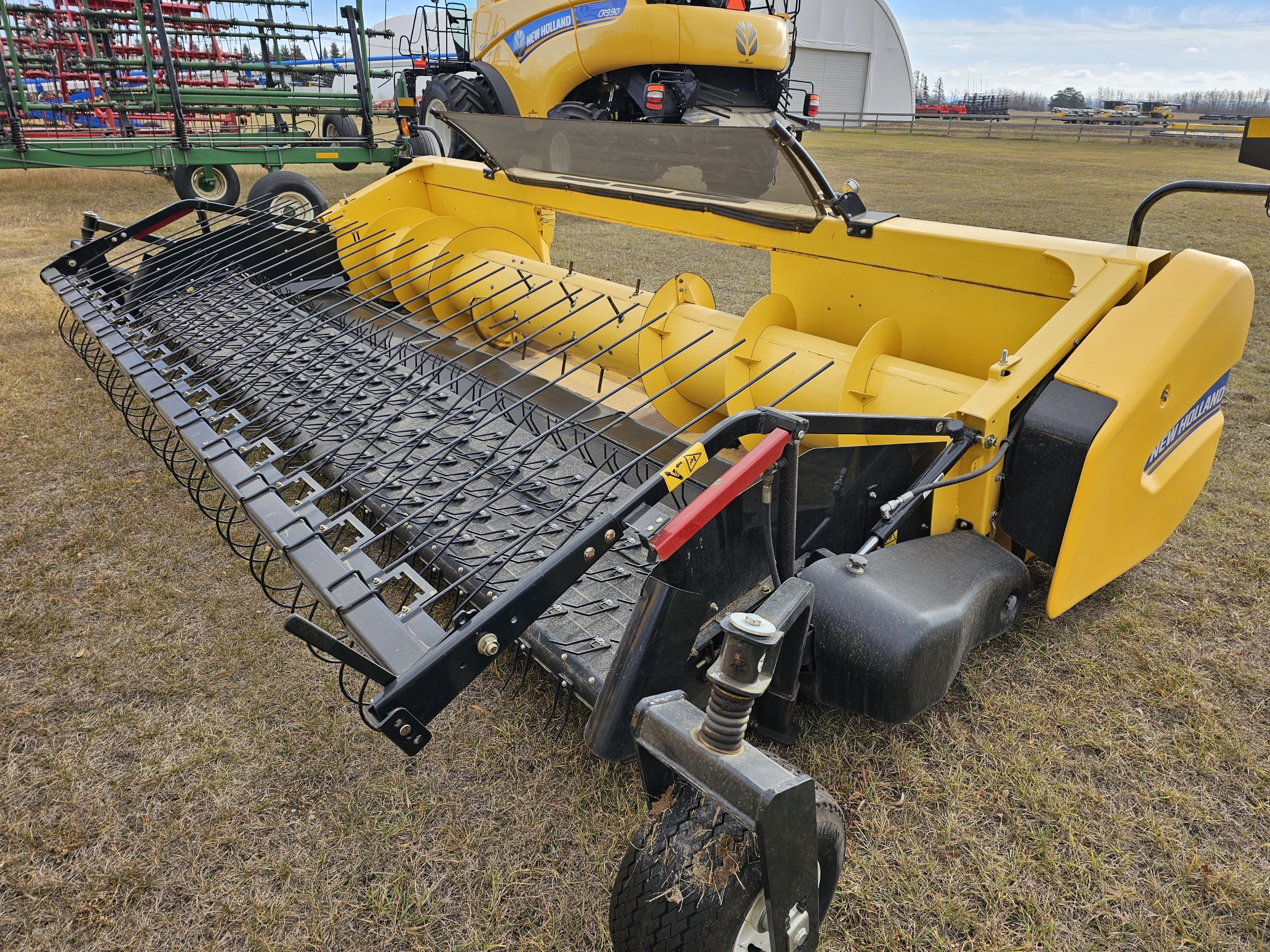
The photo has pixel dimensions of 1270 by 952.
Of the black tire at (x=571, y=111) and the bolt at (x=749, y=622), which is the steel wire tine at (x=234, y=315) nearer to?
the bolt at (x=749, y=622)

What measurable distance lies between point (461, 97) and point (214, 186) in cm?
307

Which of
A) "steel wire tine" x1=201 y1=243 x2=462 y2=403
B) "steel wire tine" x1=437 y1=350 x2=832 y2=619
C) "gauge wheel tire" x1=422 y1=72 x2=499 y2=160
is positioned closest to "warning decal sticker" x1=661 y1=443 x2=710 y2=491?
"steel wire tine" x1=437 y1=350 x2=832 y2=619

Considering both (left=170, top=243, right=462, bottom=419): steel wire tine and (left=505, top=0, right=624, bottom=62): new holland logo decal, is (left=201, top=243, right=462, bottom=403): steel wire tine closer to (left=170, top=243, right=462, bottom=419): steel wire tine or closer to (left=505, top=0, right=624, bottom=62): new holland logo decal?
(left=170, top=243, right=462, bottom=419): steel wire tine

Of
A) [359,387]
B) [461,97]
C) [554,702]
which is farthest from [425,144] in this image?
[554,702]

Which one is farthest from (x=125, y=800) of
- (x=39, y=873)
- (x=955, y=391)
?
(x=955, y=391)

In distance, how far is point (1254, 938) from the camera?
5.27 feet

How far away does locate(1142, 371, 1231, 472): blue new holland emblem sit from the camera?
2.23 metres

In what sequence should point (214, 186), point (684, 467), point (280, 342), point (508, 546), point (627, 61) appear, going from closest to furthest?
point (684, 467), point (508, 546), point (280, 342), point (627, 61), point (214, 186)

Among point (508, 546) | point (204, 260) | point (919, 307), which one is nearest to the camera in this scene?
point (508, 546)

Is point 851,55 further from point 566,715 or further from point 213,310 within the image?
point 566,715

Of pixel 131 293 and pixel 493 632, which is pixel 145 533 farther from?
pixel 493 632

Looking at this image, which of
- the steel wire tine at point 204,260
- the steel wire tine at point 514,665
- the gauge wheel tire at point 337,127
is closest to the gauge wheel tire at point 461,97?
the steel wire tine at point 204,260

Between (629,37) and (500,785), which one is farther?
(629,37)

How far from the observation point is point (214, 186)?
866 cm
